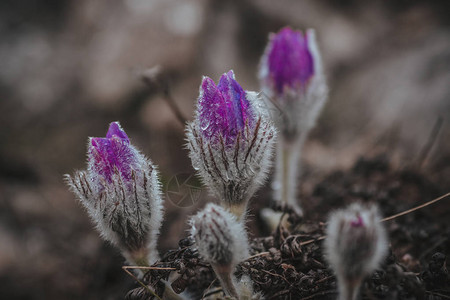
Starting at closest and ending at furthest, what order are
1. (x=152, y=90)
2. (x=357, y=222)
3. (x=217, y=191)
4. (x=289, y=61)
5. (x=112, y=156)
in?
1. (x=357, y=222)
2. (x=112, y=156)
3. (x=217, y=191)
4. (x=289, y=61)
5. (x=152, y=90)

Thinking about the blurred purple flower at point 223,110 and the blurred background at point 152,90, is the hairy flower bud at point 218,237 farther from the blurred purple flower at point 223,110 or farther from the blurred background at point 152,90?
the blurred background at point 152,90

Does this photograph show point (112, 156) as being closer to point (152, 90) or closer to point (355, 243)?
point (355, 243)

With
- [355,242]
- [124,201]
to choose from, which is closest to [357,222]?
[355,242]

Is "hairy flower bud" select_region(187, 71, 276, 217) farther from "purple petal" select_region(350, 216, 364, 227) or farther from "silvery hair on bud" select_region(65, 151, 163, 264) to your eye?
"purple petal" select_region(350, 216, 364, 227)

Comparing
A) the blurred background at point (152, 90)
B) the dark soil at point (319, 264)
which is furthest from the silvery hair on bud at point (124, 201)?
the blurred background at point (152, 90)

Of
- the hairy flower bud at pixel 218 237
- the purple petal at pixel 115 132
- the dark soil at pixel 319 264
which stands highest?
the purple petal at pixel 115 132

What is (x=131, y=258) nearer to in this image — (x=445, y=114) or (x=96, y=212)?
(x=96, y=212)
